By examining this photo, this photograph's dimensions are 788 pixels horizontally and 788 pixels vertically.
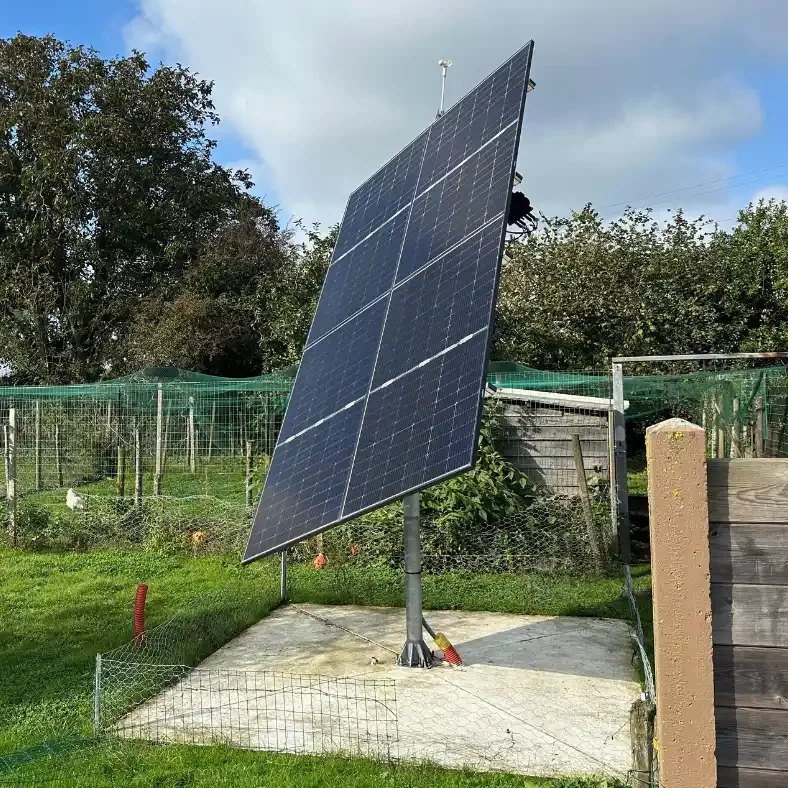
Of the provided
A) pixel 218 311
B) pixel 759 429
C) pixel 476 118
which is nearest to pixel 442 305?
pixel 476 118

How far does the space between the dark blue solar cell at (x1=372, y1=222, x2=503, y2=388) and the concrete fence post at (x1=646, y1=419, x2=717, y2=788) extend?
1.82m

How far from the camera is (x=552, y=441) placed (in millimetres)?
10531

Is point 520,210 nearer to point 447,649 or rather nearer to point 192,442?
point 447,649

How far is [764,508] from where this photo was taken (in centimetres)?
267

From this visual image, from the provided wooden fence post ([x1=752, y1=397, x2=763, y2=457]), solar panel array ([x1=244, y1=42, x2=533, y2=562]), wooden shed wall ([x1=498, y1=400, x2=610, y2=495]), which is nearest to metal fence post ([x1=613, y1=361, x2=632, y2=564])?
wooden shed wall ([x1=498, y1=400, x2=610, y2=495])

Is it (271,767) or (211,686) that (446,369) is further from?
(211,686)

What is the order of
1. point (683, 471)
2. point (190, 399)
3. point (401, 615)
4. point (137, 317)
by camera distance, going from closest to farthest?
point (683, 471)
point (401, 615)
point (190, 399)
point (137, 317)

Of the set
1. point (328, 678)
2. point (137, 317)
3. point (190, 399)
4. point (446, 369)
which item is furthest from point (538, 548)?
point (137, 317)

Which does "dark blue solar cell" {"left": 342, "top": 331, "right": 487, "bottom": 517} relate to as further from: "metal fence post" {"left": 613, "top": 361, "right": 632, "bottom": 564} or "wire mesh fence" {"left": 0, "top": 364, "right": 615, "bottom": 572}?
"metal fence post" {"left": 613, "top": 361, "right": 632, "bottom": 564}

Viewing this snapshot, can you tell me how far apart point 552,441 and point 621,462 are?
1423 mm

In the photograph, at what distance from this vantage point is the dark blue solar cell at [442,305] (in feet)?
15.0

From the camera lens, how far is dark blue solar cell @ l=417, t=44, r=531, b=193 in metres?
5.55

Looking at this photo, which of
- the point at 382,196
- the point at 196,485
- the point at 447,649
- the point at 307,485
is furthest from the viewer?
the point at 196,485

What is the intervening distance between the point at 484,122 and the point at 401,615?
14.8ft
